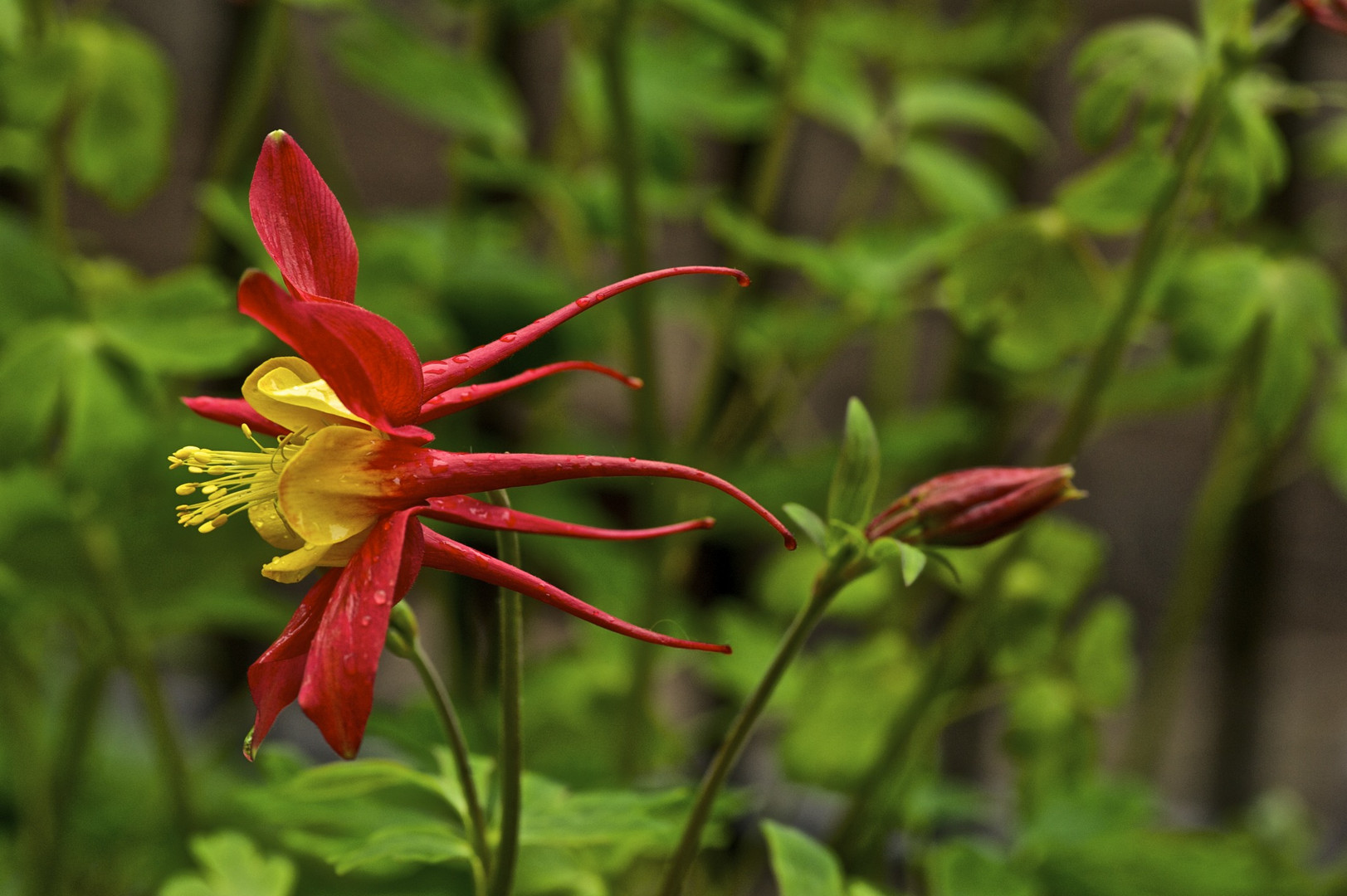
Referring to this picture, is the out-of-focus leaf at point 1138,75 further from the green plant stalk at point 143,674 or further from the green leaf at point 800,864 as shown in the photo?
the green plant stalk at point 143,674

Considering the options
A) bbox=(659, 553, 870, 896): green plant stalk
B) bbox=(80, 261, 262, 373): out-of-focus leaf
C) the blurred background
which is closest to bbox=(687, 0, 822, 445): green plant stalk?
the blurred background

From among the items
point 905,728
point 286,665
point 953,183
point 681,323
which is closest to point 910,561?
point 286,665

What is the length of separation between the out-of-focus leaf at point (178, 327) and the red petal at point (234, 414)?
0.24 metres

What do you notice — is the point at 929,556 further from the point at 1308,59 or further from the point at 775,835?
the point at 1308,59

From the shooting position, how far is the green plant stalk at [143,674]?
0.54 meters

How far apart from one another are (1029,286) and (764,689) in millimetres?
322

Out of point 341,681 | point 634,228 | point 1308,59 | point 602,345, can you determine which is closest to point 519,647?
point 341,681

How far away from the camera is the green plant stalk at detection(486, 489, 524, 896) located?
25 centimetres

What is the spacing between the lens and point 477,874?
307 millimetres

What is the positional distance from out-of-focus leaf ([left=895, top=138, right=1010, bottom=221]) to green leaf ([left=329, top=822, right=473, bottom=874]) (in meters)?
0.47

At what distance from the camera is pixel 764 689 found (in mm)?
281

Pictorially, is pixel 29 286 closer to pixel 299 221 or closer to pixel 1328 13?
pixel 299 221

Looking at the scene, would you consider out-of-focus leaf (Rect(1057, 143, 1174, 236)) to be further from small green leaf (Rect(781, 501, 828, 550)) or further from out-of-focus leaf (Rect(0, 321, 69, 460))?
out-of-focus leaf (Rect(0, 321, 69, 460))

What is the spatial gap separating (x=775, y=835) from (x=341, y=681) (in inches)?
7.7
